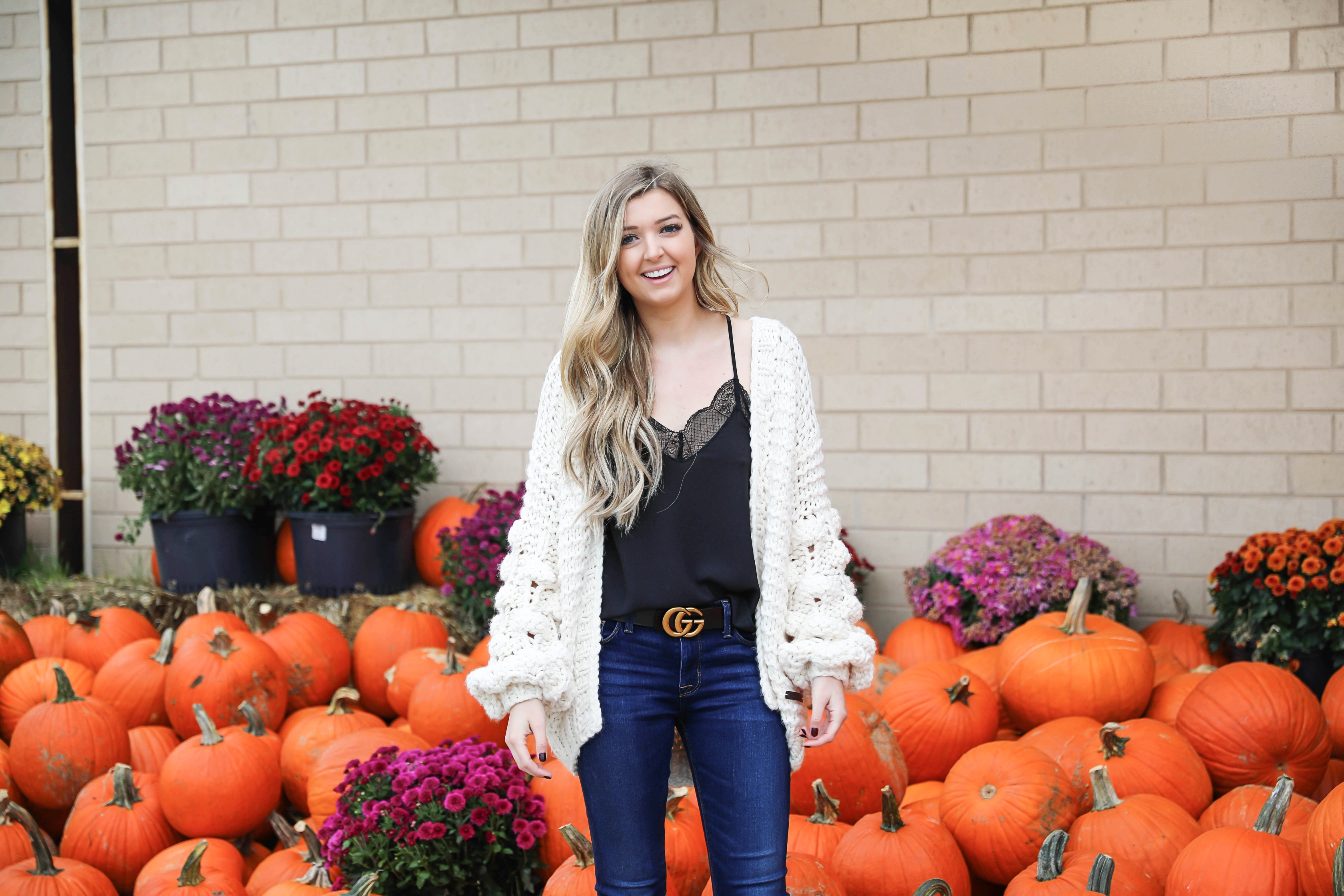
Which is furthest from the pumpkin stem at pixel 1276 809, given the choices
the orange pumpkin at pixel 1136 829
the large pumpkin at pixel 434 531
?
the large pumpkin at pixel 434 531

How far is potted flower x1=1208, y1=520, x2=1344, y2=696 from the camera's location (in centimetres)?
327

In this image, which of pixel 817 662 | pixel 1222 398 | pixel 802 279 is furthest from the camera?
pixel 802 279

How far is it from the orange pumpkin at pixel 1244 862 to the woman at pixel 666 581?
91cm

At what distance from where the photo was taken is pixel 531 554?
67.0 inches

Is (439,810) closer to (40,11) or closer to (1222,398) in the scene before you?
(1222,398)

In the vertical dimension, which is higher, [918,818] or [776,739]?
[776,739]

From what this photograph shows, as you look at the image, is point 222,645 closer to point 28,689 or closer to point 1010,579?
point 28,689

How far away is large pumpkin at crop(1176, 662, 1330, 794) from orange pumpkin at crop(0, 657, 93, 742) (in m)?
3.39

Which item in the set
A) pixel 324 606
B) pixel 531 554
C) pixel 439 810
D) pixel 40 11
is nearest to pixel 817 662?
pixel 531 554

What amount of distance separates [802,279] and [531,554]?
3.12 metres

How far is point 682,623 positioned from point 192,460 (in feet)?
11.4

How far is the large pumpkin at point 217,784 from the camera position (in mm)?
2684

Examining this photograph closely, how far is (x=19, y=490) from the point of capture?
14.9 ft

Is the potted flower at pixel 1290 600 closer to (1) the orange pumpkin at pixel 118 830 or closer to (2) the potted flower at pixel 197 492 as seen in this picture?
(1) the orange pumpkin at pixel 118 830
